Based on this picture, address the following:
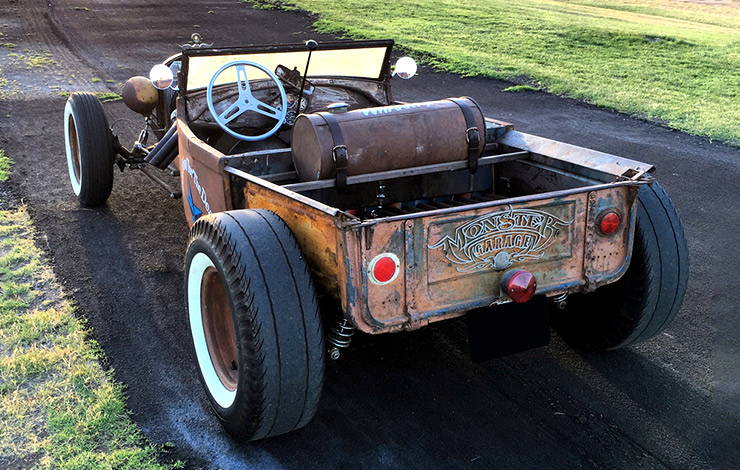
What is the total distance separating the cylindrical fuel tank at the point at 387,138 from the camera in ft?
12.8

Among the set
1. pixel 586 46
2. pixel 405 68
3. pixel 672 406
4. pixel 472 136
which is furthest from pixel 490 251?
pixel 586 46

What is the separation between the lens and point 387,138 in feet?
13.0

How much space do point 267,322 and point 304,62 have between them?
2763 millimetres

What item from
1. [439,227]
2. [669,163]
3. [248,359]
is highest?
[439,227]

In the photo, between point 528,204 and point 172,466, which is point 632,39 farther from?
point 172,466

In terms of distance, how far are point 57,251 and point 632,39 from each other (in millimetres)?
12028

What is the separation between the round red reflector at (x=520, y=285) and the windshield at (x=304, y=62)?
103 inches

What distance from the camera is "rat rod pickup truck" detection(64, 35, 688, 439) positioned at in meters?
3.11

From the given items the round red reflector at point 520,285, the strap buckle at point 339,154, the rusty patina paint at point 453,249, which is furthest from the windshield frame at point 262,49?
the round red reflector at point 520,285

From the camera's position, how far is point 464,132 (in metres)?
4.17

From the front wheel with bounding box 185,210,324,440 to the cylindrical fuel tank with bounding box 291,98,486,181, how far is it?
2.11 feet

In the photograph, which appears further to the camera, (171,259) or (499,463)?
(171,259)

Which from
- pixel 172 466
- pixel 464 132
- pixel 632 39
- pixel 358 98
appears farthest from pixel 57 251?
pixel 632 39

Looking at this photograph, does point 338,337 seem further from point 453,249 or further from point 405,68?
point 405,68
